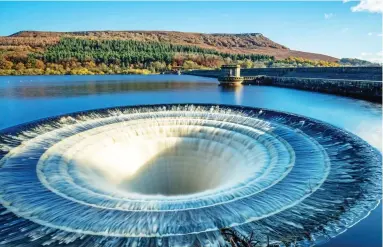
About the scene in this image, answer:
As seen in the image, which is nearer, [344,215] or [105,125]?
[344,215]

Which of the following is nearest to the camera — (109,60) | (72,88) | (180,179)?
(180,179)

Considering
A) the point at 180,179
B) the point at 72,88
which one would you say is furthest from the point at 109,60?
the point at 180,179

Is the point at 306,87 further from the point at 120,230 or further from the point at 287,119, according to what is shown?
the point at 120,230

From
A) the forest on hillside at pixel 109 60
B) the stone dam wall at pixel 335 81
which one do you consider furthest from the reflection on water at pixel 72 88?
the forest on hillside at pixel 109 60

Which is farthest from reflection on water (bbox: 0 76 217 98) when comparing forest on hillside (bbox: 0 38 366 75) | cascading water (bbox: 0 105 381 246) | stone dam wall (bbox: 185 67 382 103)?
forest on hillside (bbox: 0 38 366 75)

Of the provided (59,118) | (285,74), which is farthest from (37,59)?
(59,118)

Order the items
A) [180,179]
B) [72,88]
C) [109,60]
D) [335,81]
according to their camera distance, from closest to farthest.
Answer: [180,179] → [335,81] → [72,88] → [109,60]

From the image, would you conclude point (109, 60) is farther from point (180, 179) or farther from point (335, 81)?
point (180, 179)
